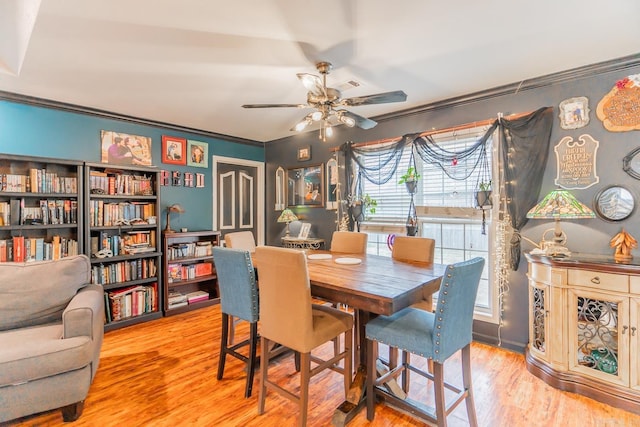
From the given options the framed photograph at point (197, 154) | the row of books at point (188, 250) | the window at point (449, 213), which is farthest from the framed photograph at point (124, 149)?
the window at point (449, 213)

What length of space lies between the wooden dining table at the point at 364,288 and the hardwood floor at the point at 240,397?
171 millimetres

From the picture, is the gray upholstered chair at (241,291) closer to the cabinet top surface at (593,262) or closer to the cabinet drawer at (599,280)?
the cabinet top surface at (593,262)

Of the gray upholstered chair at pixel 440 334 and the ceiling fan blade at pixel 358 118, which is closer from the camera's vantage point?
the gray upholstered chair at pixel 440 334

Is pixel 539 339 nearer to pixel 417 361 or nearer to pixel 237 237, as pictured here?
pixel 417 361

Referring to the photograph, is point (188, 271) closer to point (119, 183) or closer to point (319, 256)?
point (119, 183)

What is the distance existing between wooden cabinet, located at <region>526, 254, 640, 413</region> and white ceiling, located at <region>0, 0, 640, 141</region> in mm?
1594

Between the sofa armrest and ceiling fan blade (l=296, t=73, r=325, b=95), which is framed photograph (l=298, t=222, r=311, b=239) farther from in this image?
the sofa armrest

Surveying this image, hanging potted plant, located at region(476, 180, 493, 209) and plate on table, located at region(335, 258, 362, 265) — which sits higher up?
hanging potted plant, located at region(476, 180, 493, 209)

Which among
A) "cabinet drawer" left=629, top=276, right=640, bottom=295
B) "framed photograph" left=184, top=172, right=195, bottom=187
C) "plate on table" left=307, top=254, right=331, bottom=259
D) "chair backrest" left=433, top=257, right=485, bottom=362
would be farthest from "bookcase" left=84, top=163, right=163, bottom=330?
"cabinet drawer" left=629, top=276, right=640, bottom=295

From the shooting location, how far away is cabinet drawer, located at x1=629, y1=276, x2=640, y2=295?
2057 millimetres

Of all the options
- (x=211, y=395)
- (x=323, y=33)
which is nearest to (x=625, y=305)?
(x=323, y=33)

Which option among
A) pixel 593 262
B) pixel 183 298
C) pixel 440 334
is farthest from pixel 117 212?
pixel 593 262

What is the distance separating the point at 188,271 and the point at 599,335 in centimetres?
424

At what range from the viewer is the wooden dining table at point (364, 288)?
173cm
